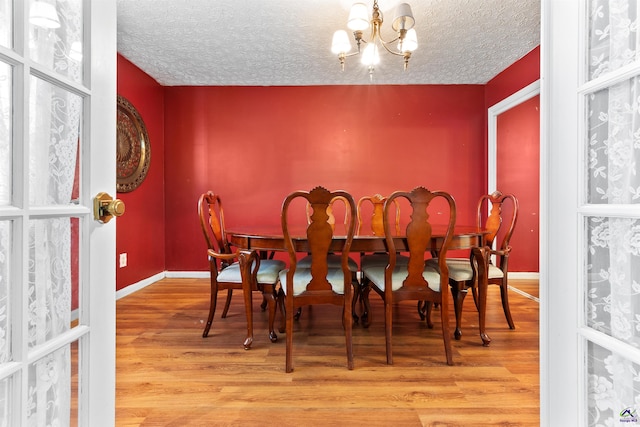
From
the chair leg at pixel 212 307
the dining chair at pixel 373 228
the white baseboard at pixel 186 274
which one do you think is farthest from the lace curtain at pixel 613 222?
the white baseboard at pixel 186 274

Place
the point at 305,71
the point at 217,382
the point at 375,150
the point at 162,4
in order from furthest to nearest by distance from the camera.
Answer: the point at 375,150 < the point at 305,71 < the point at 162,4 < the point at 217,382

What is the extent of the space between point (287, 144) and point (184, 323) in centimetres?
237

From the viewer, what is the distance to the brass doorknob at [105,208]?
0.72 meters

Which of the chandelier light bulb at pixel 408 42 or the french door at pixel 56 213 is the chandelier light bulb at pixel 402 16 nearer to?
the chandelier light bulb at pixel 408 42

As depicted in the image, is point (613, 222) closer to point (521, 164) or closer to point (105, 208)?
point (105, 208)

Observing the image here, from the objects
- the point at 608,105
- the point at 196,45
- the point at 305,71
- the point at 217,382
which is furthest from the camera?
the point at 305,71

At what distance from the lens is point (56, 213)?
64 cm

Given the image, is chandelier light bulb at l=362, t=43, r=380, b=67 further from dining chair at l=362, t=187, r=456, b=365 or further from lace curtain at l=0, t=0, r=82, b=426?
lace curtain at l=0, t=0, r=82, b=426

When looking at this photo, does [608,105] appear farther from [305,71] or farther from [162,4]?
[305,71]

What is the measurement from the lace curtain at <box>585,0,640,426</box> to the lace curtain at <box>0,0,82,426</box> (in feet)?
3.90

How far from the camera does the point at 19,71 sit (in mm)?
570

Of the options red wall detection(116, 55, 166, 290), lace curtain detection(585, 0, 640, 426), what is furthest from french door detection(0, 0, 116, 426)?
red wall detection(116, 55, 166, 290)

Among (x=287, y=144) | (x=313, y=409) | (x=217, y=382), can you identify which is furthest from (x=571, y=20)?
(x=287, y=144)

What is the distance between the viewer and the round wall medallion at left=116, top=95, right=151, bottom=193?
10.1 ft
